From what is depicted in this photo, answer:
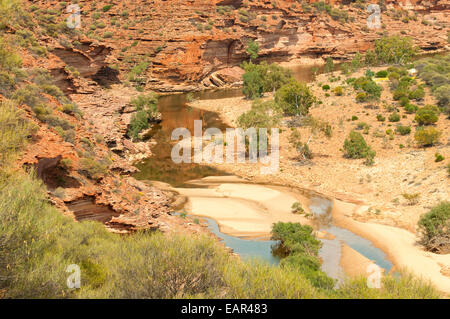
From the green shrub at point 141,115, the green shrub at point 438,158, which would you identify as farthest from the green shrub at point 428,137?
the green shrub at point 141,115

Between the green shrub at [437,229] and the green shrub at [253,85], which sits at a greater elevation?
the green shrub at [437,229]

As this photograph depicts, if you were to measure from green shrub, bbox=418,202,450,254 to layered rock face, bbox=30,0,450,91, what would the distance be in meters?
58.5

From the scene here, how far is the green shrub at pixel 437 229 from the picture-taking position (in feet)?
76.9

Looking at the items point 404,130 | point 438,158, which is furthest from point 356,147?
point 438,158

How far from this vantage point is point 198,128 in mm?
59281

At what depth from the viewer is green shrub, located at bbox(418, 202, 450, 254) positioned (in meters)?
23.5

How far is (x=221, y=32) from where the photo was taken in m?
99.2

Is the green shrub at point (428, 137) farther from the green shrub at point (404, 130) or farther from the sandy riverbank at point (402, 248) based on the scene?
the sandy riverbank at point (402, 248)

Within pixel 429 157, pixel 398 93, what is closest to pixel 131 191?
pixel 429 157

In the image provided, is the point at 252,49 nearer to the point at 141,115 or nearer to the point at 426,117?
the point at 141,115

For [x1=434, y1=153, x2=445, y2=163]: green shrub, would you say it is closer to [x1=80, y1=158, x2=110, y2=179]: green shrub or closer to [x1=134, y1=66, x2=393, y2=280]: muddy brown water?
[x1=134, y1=66, x2=393, y2=280]: muddy brown water

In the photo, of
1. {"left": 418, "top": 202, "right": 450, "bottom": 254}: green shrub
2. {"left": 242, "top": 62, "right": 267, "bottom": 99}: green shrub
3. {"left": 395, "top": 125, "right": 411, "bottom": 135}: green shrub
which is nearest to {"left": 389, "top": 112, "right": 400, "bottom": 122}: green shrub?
{"left": 395, "top": 125, "right": 411, "bottom": 135}: green shrub

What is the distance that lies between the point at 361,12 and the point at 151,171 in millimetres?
Answer: 117093

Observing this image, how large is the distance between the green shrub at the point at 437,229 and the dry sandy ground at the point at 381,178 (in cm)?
75
